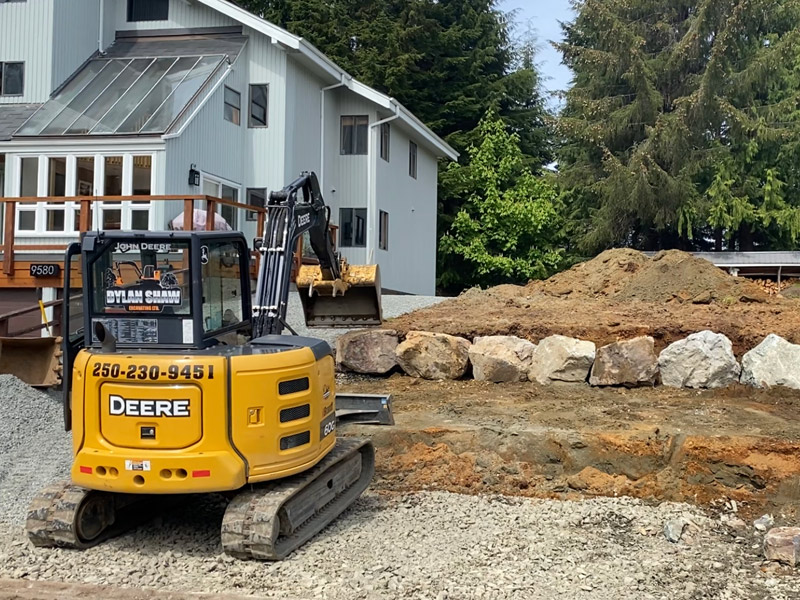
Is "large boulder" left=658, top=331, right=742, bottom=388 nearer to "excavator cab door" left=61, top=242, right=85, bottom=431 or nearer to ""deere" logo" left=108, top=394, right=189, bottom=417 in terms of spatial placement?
""deere" logo" left=108, top=394, right=189, bottom=417

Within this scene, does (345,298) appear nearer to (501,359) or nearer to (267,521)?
(501,359)

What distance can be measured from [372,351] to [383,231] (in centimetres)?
1191

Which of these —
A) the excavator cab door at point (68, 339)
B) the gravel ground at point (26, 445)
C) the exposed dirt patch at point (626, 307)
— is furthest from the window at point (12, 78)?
the excavator cab door at point (68, 339)

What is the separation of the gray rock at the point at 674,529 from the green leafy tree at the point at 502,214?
1030 inches

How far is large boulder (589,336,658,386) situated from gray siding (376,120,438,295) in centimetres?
1253

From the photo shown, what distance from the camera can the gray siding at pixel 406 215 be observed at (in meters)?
25.0

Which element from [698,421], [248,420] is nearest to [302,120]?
[698,421]

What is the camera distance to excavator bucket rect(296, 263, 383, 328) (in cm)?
1046

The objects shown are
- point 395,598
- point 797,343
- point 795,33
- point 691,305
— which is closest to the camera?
point 395,598

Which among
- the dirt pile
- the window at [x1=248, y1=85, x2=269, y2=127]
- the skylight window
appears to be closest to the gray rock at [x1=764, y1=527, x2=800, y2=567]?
the dirt pile

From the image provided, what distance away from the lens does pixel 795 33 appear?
29.2 meters

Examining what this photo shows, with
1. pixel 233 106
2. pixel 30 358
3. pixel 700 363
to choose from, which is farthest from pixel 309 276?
pixel 233 106

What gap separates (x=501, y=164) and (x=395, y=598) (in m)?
29.2

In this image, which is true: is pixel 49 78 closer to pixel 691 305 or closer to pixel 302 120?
pixel 302 120
